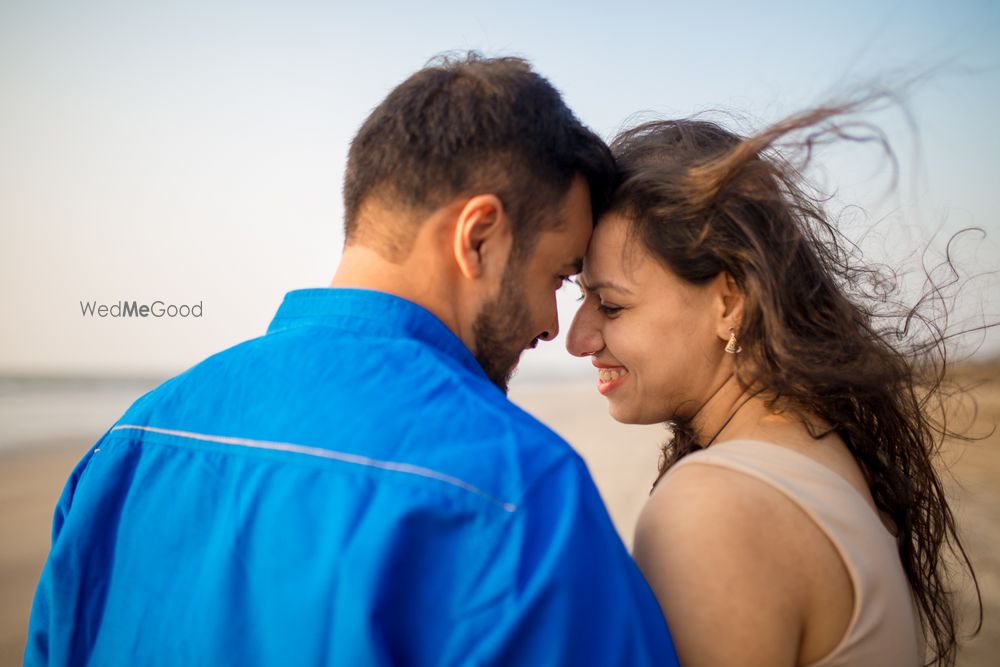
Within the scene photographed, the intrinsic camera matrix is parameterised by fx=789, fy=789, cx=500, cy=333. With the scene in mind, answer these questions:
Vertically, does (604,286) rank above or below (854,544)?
above

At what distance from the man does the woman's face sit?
0.59m

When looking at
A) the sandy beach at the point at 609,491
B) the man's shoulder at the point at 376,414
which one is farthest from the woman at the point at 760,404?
the sandy beach at the point at 609,491

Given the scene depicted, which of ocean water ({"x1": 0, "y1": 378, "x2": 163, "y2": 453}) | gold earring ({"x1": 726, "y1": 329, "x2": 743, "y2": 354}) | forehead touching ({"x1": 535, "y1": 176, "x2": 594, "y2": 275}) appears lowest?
ocean water ({"x1": 0, "y1": 378, "x2": 163, "y2": 453})

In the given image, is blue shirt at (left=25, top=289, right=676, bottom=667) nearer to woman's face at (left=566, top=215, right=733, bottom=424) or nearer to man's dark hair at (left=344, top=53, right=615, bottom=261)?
man's dark hair at (left=344, top=53, right=615, bottom=261)

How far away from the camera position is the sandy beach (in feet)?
18.4

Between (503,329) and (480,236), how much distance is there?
246 millimetres

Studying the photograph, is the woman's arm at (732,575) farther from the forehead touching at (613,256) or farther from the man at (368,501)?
the forehead touching at (613,256)

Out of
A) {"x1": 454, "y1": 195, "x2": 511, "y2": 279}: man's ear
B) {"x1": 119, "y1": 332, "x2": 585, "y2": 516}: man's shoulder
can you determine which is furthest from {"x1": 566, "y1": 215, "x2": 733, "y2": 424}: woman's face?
{"x1": 119, "y1": 332, "x2": 585, "y2": 516}: man's shoulder

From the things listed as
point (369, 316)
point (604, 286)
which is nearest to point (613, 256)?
point (604, 286)

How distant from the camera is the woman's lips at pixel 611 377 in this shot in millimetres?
2344

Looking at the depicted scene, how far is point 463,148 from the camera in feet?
5.64

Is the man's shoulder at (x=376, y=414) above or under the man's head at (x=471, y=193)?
under

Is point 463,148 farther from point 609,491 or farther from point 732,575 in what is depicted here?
point 609,491

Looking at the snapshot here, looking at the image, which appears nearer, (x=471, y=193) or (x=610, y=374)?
(x=471, y=193)
